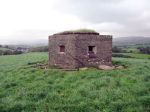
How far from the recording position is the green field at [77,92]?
32.5 ft

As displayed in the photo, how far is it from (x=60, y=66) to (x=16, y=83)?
15.2 feet

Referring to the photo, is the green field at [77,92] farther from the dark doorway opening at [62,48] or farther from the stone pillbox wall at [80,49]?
the dark doorway opening at [62,48]

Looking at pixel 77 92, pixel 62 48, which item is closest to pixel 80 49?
pixel 62 48

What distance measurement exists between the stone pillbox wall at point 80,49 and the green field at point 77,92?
1842 millimetres

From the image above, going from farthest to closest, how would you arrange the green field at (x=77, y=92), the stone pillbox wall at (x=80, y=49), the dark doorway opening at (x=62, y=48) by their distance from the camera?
the dark doorway opening at (x=62, y=48) < the stone pillbox wall at (x=80, y=49) < the green field at (x=77, y=92)

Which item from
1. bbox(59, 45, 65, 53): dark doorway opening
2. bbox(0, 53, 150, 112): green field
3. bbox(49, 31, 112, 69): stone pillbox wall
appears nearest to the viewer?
bbox(0, 53, 150, 112): green field

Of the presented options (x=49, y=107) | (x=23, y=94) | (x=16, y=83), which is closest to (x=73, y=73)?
(x=16, y=83)

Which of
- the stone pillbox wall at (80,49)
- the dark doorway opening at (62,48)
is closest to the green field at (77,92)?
the stone pillbox wall at (80,49)

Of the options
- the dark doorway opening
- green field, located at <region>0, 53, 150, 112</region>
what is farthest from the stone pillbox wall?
green field, located at <region>0, 53, 150, 112</region>

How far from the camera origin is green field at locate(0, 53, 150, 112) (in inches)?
390

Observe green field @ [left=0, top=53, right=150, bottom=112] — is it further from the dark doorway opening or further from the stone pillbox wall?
the dark doorway opening

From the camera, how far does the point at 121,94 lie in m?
11.0

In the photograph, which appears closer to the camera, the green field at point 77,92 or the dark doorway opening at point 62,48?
the green field at point 77,92

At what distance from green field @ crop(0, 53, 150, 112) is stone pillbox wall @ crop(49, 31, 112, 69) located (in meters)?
1.84
